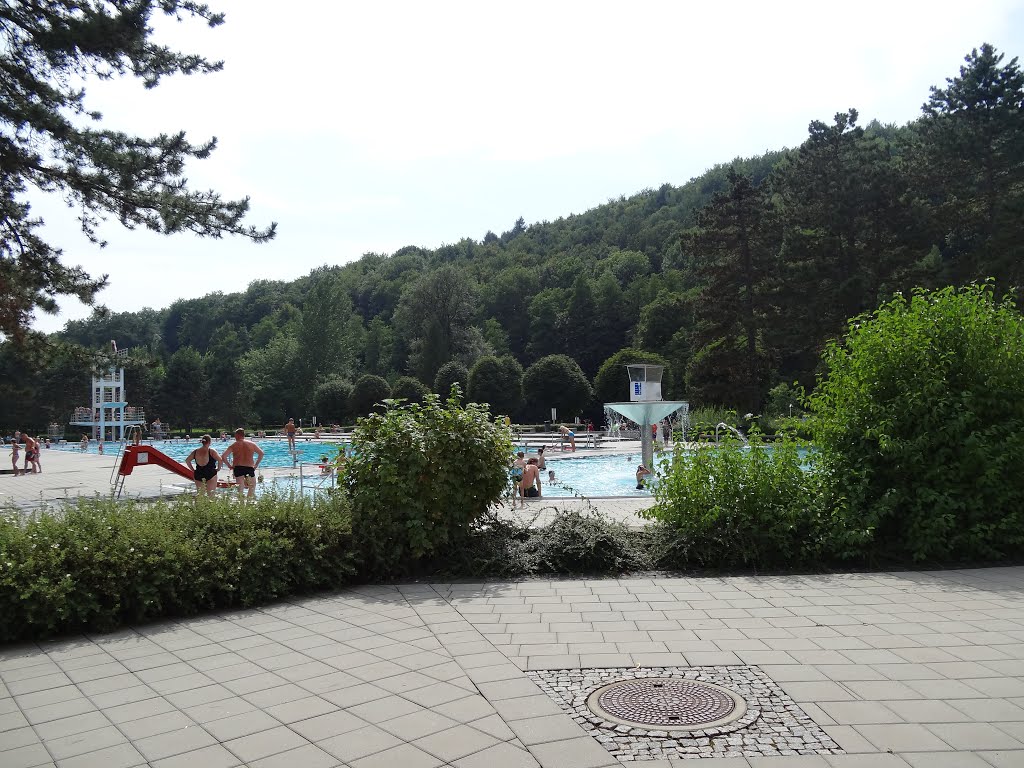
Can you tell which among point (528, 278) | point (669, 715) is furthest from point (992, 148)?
point (528, 278)

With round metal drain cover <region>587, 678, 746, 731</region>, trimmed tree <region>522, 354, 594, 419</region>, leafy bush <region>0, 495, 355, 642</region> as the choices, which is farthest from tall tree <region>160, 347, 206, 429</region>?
round metal drain cover <region>587, 678, 746, 731</region>

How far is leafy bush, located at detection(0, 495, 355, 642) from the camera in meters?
5.27

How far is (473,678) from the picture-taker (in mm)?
4285

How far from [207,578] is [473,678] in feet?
8.94

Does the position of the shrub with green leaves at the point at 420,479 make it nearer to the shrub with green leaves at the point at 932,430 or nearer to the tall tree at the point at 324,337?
the shrub with green leaves at the point at 932,430

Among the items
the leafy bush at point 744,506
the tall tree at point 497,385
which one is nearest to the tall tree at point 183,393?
the tall tree at point 497,385

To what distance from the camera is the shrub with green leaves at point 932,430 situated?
7316 mm

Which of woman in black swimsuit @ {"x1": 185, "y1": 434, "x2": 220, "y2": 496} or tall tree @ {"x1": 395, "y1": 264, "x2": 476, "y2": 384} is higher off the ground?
tall tree @ {"x1": 395, "y1": 264, "x2": 476, "y2": 384}

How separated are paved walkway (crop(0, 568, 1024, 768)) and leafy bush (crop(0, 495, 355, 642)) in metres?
0.22

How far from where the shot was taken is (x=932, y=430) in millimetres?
7621

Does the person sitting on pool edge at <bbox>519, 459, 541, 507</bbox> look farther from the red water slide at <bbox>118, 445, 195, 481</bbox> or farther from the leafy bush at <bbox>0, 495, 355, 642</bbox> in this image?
the leafy bush at <bbox>0, 495, 355, 642</bbox>

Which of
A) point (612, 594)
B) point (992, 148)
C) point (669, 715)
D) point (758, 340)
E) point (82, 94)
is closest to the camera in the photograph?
point (669, 715)

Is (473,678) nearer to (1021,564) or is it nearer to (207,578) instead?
(207,578)

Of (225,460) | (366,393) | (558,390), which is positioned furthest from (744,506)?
(366,393)
